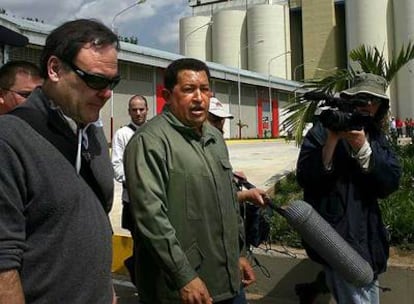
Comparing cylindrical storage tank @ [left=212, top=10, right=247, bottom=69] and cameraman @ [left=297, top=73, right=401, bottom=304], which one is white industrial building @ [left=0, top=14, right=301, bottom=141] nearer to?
cylindrical storage tank @ [left=212, top=10, right=247, bottom=69]

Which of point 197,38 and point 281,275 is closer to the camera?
point 281,275

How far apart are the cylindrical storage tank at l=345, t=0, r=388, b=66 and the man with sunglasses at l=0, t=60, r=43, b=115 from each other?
50.9 metres

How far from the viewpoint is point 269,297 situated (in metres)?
4.61

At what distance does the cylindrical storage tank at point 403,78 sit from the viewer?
155 ft

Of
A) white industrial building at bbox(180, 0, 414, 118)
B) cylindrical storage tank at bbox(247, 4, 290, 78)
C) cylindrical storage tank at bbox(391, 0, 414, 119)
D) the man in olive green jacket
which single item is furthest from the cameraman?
cylindrical storage tank at bbox(247, 4, 290, 78)

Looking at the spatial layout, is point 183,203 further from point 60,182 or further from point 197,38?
point 197,38

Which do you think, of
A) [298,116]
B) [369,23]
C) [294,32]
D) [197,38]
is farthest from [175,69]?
[197,38]

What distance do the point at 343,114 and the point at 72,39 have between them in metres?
1.44

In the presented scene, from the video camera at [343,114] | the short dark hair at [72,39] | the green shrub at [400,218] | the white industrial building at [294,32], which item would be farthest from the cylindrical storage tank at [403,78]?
the short dark hair at [72,39]

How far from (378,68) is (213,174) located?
5.34m

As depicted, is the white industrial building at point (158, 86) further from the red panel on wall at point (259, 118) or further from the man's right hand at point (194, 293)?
the man's right hand at point (194, 293)

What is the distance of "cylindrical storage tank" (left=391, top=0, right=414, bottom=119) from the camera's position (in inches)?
1859

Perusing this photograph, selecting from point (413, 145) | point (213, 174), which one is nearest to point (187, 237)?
point (213, 174)

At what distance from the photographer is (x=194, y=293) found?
2201 mm
